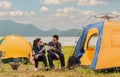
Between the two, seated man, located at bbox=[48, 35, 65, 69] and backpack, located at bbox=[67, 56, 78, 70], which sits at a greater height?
seated man, located at bbox=[48, 35, 65, 69]

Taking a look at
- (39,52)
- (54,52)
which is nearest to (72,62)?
(54,52)

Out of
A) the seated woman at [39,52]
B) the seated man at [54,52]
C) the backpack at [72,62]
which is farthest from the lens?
the backpack at [72,62]

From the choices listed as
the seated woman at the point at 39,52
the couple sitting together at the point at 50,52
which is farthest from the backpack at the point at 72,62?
the seated woman at the point at 39,52

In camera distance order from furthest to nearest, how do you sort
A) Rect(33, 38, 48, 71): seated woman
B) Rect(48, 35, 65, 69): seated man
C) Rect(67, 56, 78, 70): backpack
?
Rect(67, 56, 78, 70): backpack
Rect(48, 35, 65, 69): seated man
Rect(33, 38, 48, 71): seated woman

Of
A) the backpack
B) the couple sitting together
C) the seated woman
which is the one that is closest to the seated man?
the couple sitting together

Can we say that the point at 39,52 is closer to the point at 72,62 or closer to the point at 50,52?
the point at 50,52

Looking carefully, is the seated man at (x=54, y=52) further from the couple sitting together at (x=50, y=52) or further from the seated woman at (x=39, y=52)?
the seated woman at (x=39, y=52)

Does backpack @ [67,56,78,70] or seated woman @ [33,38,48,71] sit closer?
seated woman @ [33,38,48,71]

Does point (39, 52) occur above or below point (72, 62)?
above

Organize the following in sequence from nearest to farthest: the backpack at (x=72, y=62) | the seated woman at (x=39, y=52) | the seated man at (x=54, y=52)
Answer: the seated woman at (x=39, y=52) < the seated man at (x=54, y=52) < the backpack at (x=72, y=62)

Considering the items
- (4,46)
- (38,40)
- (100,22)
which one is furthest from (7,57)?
(100,22)

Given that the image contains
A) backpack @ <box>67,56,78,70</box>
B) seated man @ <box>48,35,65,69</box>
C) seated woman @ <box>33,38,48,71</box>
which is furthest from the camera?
backpack @ <box>67,56,78,70</box>

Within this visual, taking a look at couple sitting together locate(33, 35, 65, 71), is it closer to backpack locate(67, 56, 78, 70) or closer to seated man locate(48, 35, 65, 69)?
seated man locate(48, 35, 65, 69)

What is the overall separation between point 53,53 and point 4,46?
520cm
